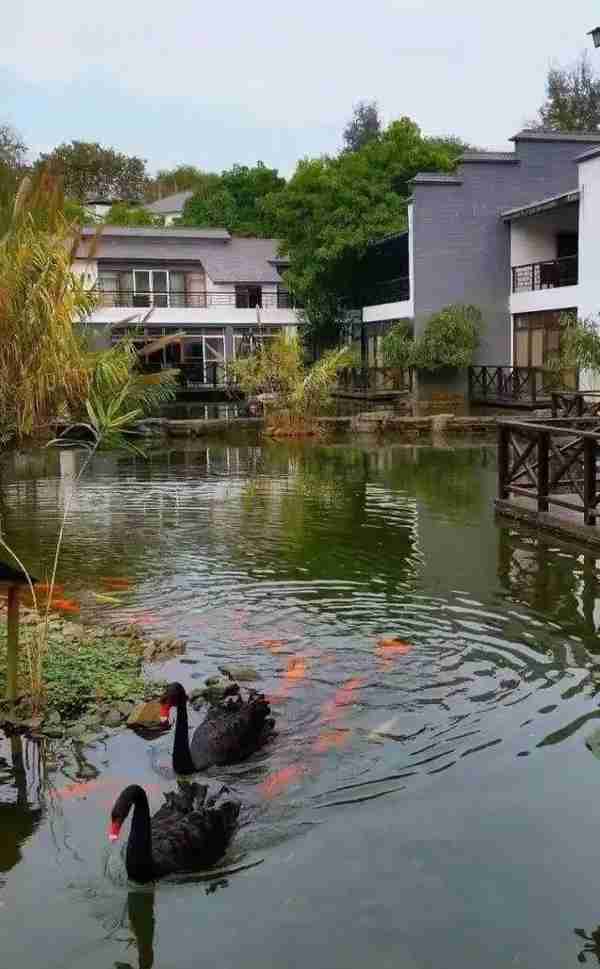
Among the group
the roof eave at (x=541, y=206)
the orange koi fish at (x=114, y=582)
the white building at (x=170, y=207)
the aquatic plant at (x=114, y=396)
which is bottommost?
the orange koi fish at (x=114, y=582)

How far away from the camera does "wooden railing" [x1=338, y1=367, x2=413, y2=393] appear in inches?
1443

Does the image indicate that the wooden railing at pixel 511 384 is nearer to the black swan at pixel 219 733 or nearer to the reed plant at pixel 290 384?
the reed plant at pixel 290 384

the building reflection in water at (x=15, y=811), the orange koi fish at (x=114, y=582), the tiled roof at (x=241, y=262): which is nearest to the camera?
the building reflection in water at (x=15, y=811)

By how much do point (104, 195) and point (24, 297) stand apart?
59.6 meters

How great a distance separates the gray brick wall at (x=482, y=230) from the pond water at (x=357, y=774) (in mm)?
23345

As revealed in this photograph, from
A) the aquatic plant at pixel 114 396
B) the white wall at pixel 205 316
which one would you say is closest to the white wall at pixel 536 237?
the white wall at pixel 205 316

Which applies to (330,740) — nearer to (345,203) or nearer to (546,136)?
(546,136)

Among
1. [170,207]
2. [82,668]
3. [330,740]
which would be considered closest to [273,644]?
[82,668]

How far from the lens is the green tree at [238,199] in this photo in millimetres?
55188

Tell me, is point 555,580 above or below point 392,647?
above

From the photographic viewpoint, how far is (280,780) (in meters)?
6.18

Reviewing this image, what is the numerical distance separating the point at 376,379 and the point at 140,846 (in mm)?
34862

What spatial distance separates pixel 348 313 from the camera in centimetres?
4422

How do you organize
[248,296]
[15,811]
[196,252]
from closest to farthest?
[15,811], [248,296], [196,252]
